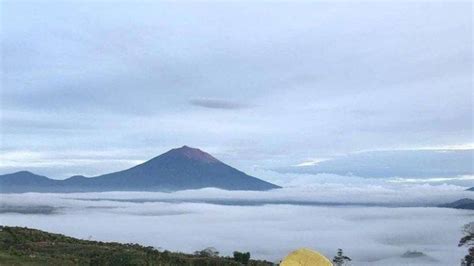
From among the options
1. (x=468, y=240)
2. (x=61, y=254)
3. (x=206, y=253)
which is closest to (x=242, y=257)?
(x=206, y=253)

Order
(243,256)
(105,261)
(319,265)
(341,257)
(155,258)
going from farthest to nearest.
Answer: (341,257) → (243,256) → (155,258) → (105,261) → (319,265)

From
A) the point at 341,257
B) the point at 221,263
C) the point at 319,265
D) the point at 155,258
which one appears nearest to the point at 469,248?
the point at 341,257

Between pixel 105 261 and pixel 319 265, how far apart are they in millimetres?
23556

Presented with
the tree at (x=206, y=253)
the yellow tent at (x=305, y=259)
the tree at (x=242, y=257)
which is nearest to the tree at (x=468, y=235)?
the tree at (x=206, y=253)

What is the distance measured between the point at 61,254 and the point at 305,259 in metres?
26.7

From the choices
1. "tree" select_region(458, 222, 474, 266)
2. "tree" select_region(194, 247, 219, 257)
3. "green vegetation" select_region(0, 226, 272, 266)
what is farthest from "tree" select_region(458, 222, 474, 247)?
"green vegetation" select_region(0, 226, 272, 266)

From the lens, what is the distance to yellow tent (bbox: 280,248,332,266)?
17.6m

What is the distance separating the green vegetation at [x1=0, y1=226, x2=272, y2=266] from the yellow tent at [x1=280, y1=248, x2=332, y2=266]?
66.4 ft

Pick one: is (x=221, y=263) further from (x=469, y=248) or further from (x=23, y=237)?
(x=469, y=248)

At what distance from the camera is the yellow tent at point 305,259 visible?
17.6 metres

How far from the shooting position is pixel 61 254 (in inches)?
1606

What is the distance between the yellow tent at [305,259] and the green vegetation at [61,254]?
2023cm

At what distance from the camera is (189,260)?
48.2 m

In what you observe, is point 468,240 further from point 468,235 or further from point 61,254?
point 61,254
